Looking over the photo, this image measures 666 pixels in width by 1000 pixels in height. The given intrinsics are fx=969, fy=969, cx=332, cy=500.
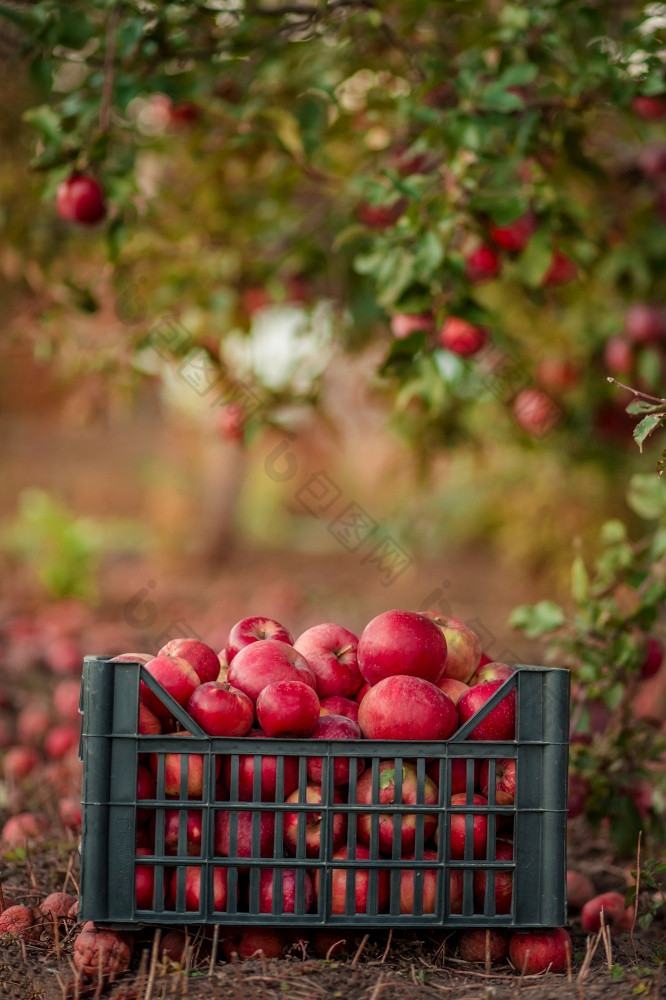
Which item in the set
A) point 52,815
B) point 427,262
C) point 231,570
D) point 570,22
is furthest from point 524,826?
point 231,570

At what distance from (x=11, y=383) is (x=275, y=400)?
7.38m

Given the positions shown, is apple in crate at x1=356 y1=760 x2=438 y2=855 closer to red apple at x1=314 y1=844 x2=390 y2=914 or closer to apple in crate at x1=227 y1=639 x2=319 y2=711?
red apple at x1=314 y1=844 x2=390 y2=914

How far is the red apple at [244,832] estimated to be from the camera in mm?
1356

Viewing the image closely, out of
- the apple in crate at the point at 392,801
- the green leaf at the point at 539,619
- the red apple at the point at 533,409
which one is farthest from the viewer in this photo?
the red apple at the point at 533,409

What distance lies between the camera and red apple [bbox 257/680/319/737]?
54.2 inches

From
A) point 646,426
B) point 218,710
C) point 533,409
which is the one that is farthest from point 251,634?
point 533,409

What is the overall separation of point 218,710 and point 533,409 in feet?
7.79

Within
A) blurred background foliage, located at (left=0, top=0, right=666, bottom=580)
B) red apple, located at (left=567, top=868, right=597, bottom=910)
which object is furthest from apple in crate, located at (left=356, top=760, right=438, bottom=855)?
blurred background foliage, located at (left=0, top=0, right=666, bottom=580)

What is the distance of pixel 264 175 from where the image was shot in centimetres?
336

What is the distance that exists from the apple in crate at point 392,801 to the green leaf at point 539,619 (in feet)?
2.60

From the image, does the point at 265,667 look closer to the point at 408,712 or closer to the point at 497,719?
the point at 408,712

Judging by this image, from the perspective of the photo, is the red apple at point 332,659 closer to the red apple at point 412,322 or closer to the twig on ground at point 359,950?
the twig on ground at point 359,950

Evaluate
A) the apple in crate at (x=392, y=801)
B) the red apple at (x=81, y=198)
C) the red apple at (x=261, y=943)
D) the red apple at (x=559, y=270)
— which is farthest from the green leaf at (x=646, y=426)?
the red apple at (x=559, y=270)

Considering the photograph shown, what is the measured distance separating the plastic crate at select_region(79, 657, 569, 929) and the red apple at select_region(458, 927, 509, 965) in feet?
0.26
